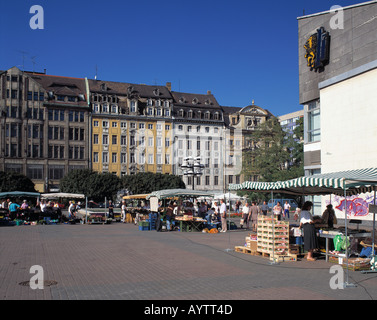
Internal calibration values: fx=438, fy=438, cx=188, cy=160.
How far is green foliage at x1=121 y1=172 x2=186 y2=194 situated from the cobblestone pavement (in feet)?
168

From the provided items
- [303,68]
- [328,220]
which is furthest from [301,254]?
[303,68]

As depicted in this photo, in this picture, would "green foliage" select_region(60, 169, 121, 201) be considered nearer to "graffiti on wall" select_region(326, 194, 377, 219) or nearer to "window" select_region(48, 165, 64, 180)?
"window" select_region(48, 165, 64, 180)

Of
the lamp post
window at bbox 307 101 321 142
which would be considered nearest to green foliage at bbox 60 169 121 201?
the lamp post

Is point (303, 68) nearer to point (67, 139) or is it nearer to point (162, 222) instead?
point (162, 222)

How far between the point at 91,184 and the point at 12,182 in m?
10.9

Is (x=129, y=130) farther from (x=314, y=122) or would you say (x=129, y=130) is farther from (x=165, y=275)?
(x=165, y=275)

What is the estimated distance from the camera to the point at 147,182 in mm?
67688

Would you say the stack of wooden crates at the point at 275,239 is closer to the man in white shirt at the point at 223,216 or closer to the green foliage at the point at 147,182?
the man in white shirt at the point at 223,216

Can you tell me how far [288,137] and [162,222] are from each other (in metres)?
29.3

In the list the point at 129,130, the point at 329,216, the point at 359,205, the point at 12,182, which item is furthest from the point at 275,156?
the point at 329,216

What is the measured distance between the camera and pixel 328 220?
15094 millimetres

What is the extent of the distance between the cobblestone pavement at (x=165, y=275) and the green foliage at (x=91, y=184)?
4913cm

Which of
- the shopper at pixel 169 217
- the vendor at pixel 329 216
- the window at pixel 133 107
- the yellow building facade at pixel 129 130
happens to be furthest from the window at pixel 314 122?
the window at pixel 133 107

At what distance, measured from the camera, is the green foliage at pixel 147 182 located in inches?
2657
